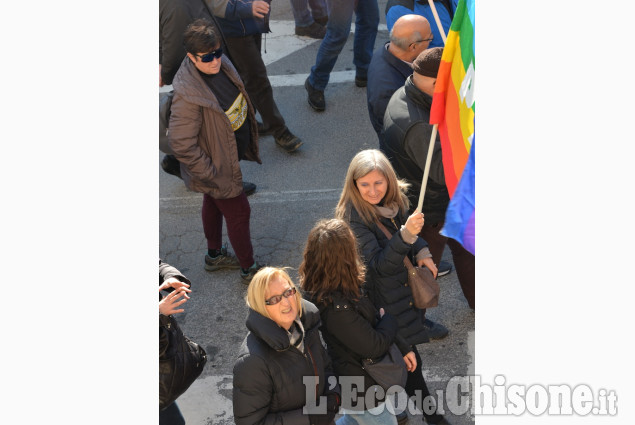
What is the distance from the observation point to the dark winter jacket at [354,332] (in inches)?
150

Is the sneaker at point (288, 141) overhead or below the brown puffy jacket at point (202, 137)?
below

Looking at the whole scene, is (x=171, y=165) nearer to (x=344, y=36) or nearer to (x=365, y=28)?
(x=344, y=36)

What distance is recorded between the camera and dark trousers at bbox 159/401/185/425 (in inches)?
162

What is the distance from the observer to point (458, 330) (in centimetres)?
539

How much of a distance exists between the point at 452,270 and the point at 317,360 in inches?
98.2

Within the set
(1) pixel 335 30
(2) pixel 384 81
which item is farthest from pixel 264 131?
(2) pixel 384 81

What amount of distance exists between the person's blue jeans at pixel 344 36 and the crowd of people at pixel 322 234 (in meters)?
0.91

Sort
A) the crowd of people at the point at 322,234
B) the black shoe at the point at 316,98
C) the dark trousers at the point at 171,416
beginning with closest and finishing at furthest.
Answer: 1. the crowd of people at the point at 322,234
2. the dark trousers at the point at 171,416
3. the black shoe at the point at 316,98

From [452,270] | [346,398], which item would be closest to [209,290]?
[452,270]

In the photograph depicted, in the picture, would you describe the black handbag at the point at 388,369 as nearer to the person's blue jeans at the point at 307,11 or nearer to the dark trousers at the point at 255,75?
the dark trousers at the point at 255,75

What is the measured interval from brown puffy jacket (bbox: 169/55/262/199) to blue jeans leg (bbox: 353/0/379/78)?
2945mm

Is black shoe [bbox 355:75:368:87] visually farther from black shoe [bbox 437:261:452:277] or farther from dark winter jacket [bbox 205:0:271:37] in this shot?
black shoe [bbox 437:261:452:277]

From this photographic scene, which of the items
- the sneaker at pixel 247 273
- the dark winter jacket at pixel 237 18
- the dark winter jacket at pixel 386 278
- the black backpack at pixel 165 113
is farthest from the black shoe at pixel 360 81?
the dark winter jacket at pixel 386 278

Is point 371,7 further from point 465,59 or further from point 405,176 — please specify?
point 465,59
